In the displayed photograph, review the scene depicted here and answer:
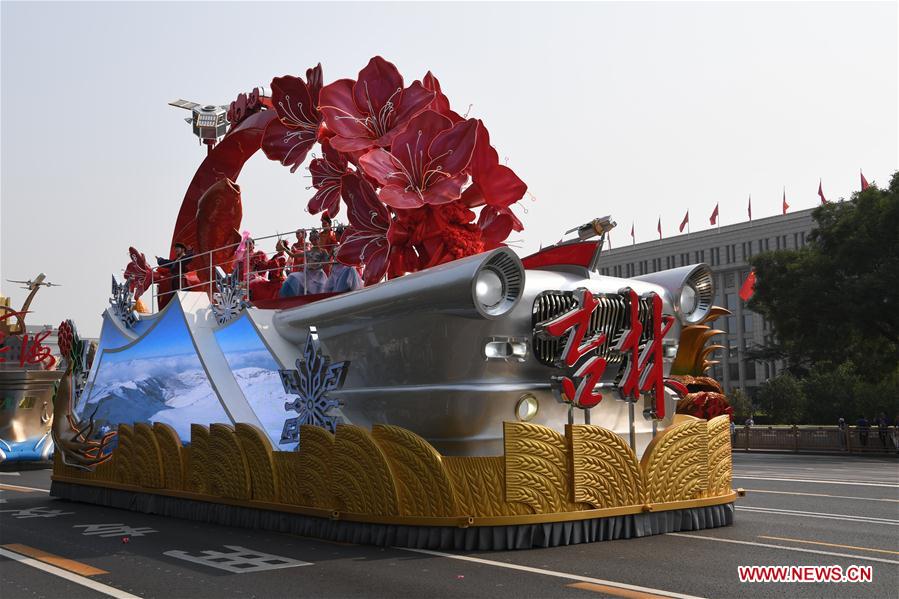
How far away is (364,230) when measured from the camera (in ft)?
42.2

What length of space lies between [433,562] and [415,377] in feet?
7.70

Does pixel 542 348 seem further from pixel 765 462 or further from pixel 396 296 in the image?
pixel 765 462

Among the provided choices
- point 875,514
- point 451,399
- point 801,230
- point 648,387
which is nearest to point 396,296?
point 451,399

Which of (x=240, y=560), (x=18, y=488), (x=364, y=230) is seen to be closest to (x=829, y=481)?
(x=364, y=230)

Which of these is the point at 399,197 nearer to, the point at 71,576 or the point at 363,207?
the point at 363,207

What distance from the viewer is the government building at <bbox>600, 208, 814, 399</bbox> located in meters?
70.4

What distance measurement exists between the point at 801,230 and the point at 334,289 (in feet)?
199

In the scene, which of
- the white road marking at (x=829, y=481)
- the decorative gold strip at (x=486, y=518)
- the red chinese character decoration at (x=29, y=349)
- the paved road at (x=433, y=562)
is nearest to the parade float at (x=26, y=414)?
the red chinese character decoration at (x=29, y=349)

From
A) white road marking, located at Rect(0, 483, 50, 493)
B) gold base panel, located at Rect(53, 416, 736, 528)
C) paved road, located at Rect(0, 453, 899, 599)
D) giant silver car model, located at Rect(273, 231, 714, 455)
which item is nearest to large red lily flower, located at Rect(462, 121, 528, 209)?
giant silver car model, located at Rect(273, 231, 714, 455)

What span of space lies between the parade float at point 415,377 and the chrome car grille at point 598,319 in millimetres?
23

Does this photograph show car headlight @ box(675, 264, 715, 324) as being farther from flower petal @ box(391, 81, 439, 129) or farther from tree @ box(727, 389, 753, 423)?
tree @ box(727, 389, 753, 423)

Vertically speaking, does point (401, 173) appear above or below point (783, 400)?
above

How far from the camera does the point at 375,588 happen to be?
7.32m

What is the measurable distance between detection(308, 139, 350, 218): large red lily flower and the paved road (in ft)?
17.0
